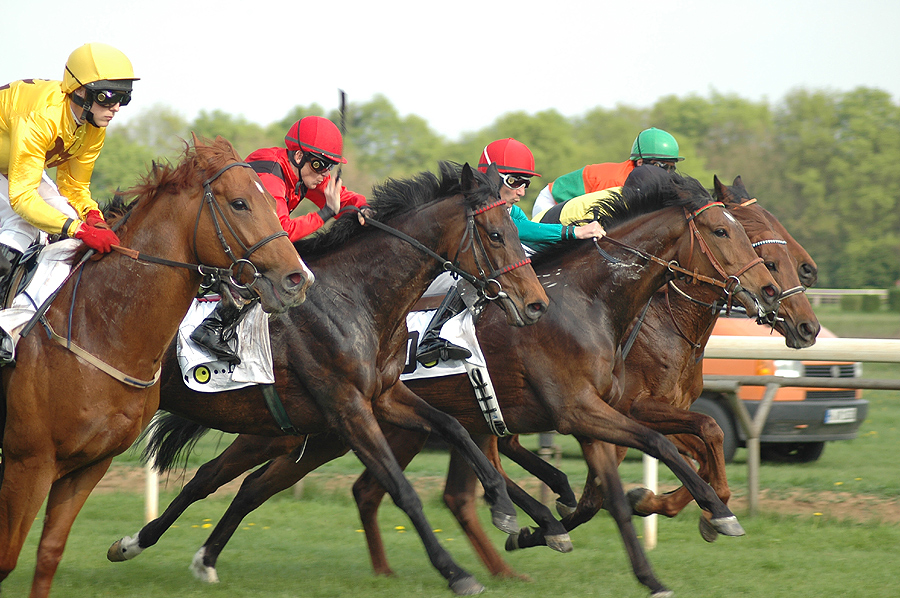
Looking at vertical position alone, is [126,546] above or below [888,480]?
above

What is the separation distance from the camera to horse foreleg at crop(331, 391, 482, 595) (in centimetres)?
431

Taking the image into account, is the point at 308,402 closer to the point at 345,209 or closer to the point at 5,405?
the point at 345,209

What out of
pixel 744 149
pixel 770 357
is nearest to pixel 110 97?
pixel 770 357

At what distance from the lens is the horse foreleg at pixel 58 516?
3.76 metres

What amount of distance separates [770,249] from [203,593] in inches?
140

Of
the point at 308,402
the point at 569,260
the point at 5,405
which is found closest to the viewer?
the point at 5,405

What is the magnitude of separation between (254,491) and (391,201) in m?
1.72

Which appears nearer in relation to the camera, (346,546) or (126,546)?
(126,546)

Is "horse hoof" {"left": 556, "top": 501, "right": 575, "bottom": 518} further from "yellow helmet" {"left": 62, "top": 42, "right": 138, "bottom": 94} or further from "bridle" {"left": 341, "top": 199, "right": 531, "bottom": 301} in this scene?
"yellow helmet" {"left": 62, "top": 42, "right": 138, "bottom": 94}

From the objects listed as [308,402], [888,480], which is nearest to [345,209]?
[308,402]

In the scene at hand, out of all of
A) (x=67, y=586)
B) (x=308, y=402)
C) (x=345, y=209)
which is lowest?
(x=67, y=586)

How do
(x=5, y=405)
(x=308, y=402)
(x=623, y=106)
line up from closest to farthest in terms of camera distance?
(x=5, y=405) < (x=308, y=402) < (x=623, y=106)

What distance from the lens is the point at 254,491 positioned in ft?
16.8

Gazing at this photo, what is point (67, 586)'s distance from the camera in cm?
473
